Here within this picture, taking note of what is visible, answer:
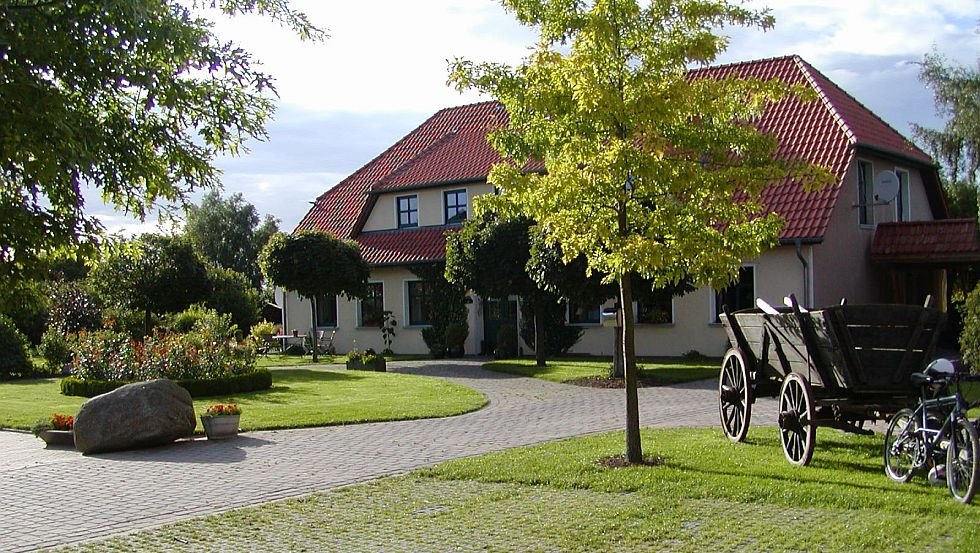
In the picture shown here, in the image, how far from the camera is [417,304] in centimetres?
3388

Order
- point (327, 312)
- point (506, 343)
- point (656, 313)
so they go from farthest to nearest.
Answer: point (327, 312) → point (506, 343) → point (656, 313)

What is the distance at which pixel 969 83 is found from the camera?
22172mm

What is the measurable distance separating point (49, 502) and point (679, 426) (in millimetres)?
8206

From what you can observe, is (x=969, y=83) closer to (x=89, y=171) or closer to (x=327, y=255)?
(x=327, y=255)

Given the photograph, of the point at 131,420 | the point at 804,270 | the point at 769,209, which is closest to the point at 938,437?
the point at 131,420

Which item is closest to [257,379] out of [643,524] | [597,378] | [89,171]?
[597,378]

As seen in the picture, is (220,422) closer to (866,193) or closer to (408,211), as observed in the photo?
(866,193)

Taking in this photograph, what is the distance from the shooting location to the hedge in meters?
20.0

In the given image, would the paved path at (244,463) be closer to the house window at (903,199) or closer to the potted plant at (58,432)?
the potted plant at (58,432)

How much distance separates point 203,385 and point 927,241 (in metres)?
18.7

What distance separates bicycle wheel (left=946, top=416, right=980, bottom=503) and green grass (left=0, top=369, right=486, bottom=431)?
9082mm

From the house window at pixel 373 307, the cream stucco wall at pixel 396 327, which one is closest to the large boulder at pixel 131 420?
the cream stucco wall at pixel 396 327

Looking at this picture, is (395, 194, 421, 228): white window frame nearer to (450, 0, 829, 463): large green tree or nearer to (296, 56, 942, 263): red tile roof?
(296, 56, 942, 263): red tile roof

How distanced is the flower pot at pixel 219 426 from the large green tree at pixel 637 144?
5517 mm
